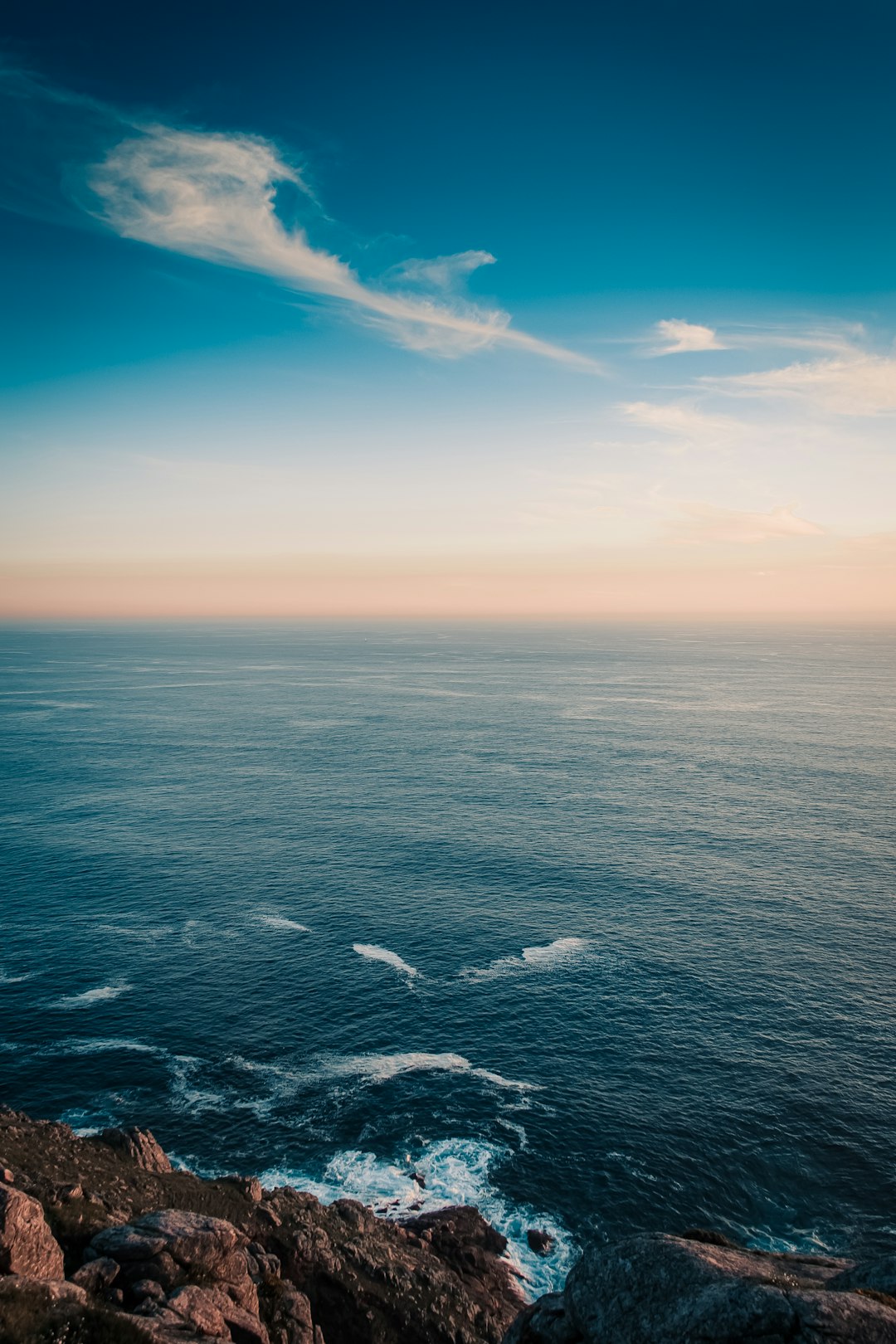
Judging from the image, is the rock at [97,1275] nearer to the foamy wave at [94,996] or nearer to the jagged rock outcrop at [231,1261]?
the jagged rock outcrop at [231,1261]

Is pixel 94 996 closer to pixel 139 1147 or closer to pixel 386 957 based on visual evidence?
pixel 139 1147

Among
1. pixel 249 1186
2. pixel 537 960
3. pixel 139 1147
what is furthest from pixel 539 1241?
pixel 537 960

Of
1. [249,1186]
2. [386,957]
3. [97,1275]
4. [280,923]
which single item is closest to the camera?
[97,1275]

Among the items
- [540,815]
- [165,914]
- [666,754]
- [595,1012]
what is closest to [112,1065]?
[165,914]

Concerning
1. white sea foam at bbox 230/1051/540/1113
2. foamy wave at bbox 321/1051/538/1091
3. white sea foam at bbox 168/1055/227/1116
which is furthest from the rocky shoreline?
foamy wave at bbox 321/1051/538/1091

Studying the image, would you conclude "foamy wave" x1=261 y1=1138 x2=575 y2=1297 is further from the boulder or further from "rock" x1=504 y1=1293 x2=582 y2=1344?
"rock" x1=504 y1=1293 x2=582 y2=1344

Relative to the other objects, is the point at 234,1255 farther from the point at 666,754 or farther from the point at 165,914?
the point at 666,754

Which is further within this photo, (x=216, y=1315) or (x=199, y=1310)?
(x=216, y=1315)

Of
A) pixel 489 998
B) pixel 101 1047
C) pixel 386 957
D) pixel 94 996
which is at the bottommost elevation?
pixel 101 1047
